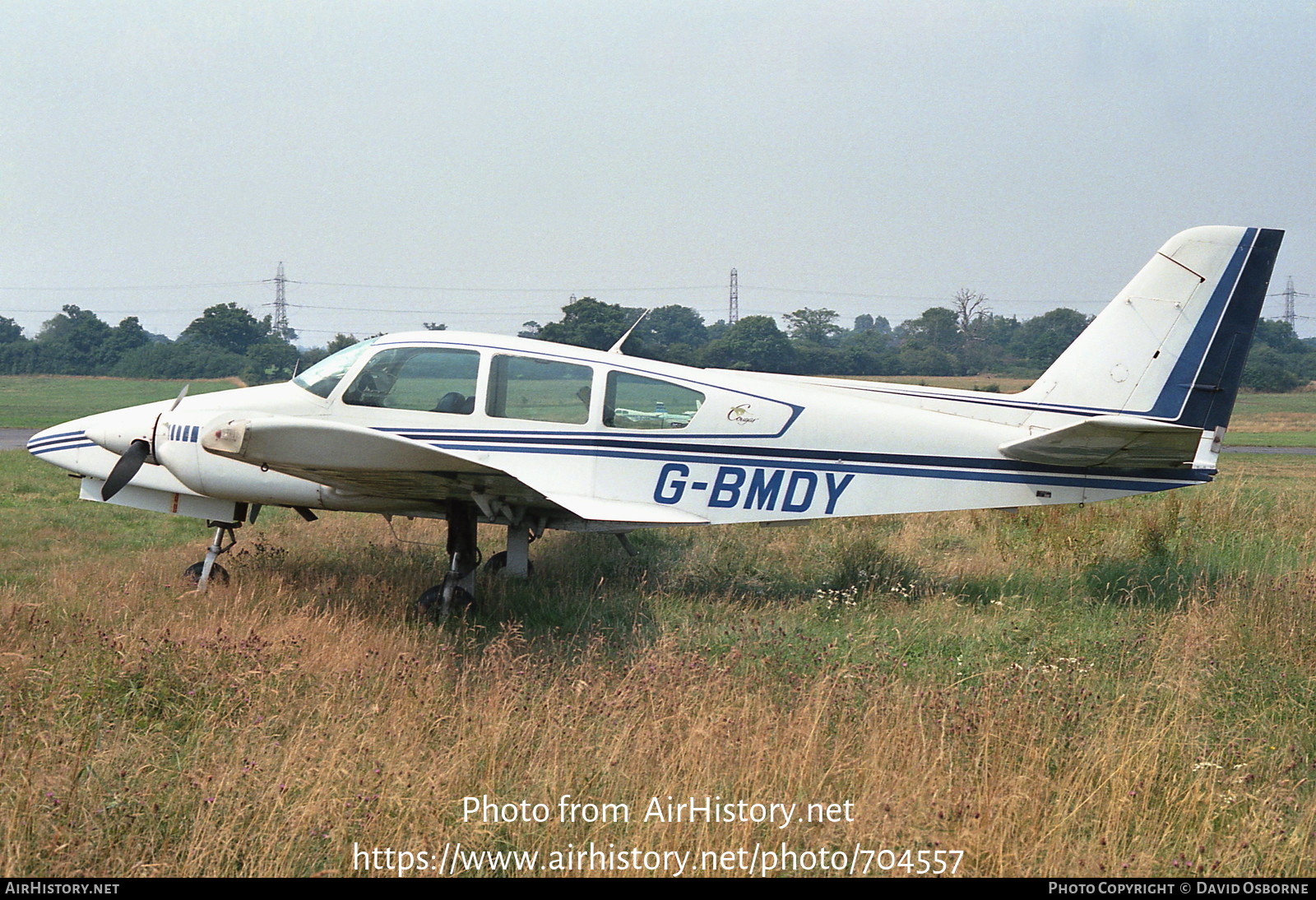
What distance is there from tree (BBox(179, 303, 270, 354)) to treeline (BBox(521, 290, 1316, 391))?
22478 millimetres

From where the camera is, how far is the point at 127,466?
697 centimetres

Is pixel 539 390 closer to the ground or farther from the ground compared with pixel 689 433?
farther from the ground

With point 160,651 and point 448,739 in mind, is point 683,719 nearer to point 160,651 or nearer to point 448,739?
point 448,739

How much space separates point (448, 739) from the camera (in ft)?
14.8

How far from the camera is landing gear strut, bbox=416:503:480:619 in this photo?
22.4 feet

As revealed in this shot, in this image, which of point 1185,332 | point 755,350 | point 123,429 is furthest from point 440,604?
point 755,350

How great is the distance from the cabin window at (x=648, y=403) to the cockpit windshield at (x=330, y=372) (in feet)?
6.71

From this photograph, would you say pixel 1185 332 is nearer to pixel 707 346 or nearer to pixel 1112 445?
pixel 1112 445

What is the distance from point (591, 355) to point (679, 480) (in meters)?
1.26

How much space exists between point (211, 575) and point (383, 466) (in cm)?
289

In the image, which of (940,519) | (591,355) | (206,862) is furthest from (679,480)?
(940,519)

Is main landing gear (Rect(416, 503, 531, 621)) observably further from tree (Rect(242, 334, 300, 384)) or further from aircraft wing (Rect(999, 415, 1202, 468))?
tree (Rect(242, 334, 300, 384))

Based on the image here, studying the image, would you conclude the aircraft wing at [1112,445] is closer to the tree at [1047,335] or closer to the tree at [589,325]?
the tree at [589,325]

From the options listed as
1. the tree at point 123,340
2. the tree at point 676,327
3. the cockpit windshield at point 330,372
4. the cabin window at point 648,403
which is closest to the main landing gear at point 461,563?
the cabin window at point 648,403
